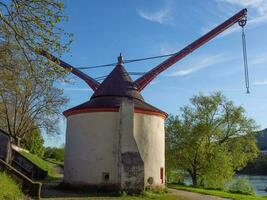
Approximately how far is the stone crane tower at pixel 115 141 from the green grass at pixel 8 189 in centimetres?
624

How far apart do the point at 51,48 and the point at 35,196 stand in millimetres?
8546

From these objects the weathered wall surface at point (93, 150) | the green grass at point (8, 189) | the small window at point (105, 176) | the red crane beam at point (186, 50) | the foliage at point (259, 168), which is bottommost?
the green grass at point (8, 189)

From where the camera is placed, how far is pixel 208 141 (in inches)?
1490

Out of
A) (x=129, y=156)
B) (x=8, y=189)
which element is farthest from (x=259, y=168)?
(x=8, y=189)

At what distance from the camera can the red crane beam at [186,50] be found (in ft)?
87.3

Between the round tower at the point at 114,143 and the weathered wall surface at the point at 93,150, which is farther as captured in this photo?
the weathered wall surface at the point at 93,150

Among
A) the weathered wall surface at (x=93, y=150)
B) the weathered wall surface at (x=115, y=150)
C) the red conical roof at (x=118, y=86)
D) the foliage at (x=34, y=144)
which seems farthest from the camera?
the foliage at (x=34, y=144)

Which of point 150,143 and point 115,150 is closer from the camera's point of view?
point 115,150

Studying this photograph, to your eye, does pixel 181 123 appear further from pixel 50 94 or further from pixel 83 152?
pixel 83 152

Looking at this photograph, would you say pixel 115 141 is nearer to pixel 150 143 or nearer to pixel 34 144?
pixel 150 143

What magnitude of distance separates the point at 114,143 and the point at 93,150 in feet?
4.04

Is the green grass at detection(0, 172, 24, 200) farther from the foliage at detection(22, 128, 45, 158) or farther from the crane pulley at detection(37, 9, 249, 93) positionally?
the foliage at detection(22, 128, 45, 158)

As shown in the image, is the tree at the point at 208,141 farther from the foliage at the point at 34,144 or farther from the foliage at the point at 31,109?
the foliage at the point at 34,144

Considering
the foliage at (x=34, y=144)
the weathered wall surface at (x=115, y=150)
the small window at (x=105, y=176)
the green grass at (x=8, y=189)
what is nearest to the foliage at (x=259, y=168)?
the foliage at (x=34, y=144)
